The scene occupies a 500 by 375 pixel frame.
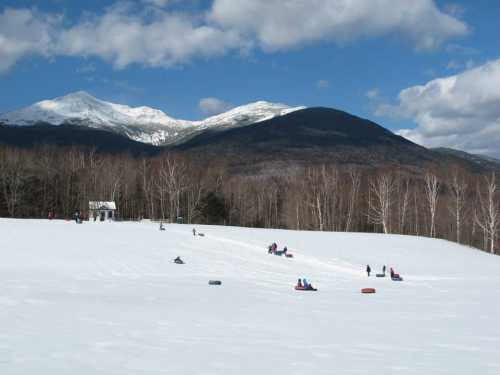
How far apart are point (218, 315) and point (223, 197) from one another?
75875mm

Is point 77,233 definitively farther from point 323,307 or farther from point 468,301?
point 468,301

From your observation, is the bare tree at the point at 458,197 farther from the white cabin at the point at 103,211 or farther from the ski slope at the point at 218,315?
the white cabin at the point at 103,211

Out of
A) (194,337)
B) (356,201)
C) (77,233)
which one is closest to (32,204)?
(77,233)

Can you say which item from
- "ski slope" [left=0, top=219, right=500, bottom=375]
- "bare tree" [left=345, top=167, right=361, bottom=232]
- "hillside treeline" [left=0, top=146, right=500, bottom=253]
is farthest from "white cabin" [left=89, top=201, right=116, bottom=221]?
"bare tree" [left=345, top=167, right=361, bottom=232]

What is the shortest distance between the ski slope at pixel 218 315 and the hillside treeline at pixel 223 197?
4039cm

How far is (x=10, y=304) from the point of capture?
14.0m

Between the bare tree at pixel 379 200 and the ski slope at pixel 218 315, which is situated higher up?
the bare tree at pixel 379 200

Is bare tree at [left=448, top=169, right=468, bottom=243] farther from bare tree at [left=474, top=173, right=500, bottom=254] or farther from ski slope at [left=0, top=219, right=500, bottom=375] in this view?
ski slope at [left=0, top=219, right=500, bottom=375]

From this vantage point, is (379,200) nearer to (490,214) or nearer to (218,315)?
(490,214)

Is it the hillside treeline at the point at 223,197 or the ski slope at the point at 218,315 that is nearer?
the ski slope at the point at 218,315

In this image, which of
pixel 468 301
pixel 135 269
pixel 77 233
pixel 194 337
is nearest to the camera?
pixel 194 337

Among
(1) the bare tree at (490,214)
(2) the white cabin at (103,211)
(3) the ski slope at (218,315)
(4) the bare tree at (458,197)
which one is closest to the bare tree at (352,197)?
(4) the bare tree at (458,197)

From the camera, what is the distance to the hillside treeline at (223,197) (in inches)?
3024

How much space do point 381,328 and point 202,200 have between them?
73.2 meters
